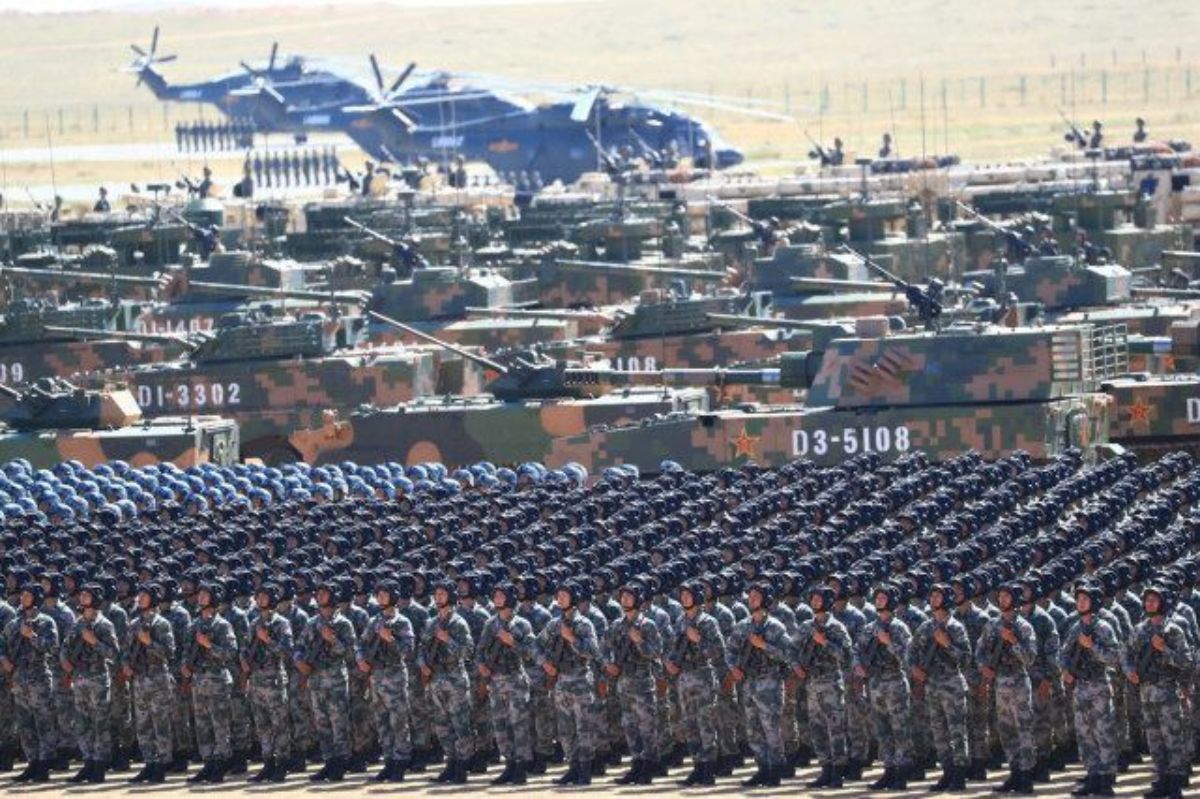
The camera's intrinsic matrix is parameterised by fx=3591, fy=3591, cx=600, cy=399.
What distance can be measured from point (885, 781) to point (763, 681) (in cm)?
107

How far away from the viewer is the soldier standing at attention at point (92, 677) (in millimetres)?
26031

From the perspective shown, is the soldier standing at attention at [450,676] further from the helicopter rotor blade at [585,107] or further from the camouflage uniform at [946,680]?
the helicopter rotor blade at [585,107]

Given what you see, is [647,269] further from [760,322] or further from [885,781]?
[885,781]

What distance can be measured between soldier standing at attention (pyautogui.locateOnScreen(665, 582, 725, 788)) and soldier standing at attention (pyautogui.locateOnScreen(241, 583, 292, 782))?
288cm

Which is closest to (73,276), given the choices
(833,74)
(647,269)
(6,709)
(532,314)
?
(647,269)

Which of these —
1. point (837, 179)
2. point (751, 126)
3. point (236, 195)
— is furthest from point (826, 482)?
point (751, 126)

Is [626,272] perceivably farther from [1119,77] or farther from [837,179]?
[1119,77]

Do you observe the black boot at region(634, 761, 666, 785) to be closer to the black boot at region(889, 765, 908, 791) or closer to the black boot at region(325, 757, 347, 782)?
the black boot at region(889, 765, 908, 791)

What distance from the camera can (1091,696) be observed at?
23.5 m

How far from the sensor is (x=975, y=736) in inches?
958

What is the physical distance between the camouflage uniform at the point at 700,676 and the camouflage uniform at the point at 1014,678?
192 centimetres

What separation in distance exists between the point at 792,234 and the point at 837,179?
20.0 metres

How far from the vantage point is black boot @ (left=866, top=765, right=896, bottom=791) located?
79.6 feet

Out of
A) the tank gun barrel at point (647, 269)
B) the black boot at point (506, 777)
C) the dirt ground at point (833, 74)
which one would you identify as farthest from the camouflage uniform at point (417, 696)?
the dirt ground at point (833, 74)
